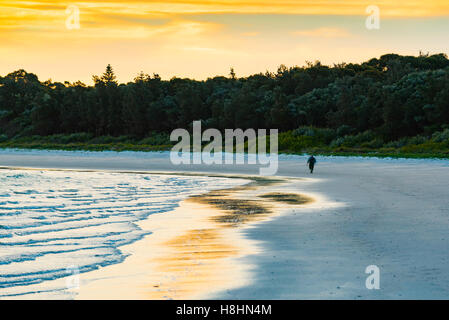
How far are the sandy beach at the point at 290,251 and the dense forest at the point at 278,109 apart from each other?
3684cm

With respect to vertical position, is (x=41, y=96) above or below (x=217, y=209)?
above

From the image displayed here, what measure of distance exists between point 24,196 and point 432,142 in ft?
138

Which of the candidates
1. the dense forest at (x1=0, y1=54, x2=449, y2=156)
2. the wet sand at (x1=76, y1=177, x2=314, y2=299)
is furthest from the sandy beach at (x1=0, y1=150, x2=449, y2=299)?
the dense forest at (x1=0, y1=54, x2=449, y2=156)

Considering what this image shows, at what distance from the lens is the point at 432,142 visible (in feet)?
192

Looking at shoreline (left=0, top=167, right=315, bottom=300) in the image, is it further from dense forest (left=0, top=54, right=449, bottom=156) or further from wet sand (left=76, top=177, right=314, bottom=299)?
dense forest (left=0, top=54, right=449, bottom=156)

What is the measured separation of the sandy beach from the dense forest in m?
36.8

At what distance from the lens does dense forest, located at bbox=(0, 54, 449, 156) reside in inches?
2611

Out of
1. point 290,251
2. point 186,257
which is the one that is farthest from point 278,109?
point 186,257

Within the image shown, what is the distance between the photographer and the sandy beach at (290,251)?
9.57 metres

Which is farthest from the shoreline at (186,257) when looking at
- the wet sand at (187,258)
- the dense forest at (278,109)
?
the dense forest at (278,109)

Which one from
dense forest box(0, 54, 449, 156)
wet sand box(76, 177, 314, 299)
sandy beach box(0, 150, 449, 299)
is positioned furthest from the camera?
dense forest box(0, 54, 449, 156)

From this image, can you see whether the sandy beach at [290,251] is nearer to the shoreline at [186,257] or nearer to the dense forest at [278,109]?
the shoreline at [186,257]
